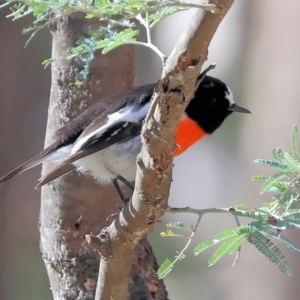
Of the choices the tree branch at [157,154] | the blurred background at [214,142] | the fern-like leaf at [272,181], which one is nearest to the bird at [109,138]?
the tree branch at [157,154]

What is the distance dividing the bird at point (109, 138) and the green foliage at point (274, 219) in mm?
647

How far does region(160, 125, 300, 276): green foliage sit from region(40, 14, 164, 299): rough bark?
774mm

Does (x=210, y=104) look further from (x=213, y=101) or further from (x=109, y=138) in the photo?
(x=109, y=138)

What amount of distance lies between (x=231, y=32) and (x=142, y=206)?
3.87 metres

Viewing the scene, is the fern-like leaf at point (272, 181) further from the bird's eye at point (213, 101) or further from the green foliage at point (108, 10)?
the bird's eye at point (213, 101)

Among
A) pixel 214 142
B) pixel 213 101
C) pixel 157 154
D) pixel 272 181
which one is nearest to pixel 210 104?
pixel 213 101

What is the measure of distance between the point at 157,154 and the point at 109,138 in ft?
2.61

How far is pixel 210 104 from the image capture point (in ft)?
7.06

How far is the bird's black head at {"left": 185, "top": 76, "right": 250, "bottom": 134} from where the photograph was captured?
2.10 metres

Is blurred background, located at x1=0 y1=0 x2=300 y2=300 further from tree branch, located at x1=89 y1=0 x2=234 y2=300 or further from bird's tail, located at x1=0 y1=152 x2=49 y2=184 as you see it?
tree branch, located at x1=89 y1=0 x2=234 y2=300

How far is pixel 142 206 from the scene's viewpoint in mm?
1303

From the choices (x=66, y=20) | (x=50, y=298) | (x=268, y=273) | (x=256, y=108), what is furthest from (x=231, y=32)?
(x=66, y=20)

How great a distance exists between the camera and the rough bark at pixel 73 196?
6.46 ft

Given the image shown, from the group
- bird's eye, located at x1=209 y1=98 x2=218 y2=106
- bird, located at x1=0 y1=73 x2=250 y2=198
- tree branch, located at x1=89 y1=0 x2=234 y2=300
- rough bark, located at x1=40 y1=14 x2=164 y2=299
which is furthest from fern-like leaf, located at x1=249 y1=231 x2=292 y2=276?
bird's eye, located at x1=209 y1=98 x2=218 y2=106
